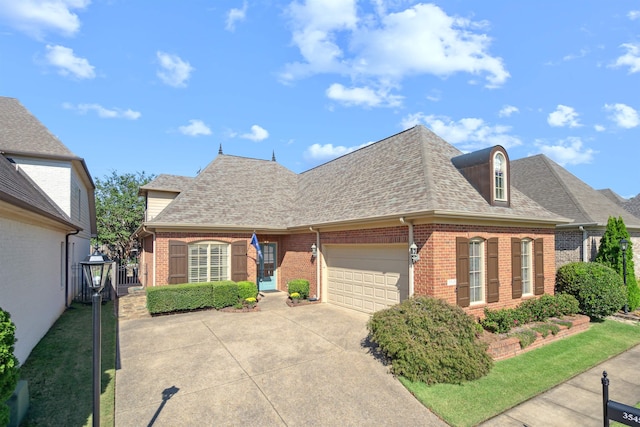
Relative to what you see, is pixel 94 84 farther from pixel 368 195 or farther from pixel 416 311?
pixel 416 311

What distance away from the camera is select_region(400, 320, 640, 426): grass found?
545 centimetres

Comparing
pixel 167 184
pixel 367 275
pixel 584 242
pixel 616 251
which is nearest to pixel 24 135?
pixel 167 184

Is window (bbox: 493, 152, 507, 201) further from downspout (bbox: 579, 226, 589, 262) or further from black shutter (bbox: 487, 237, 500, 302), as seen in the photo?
downspout (bbox: 579, 226, 589, 262)

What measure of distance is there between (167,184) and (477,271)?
50.4 feet

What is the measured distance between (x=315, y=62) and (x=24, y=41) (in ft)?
30.6

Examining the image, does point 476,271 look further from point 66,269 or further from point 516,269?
point 66,269

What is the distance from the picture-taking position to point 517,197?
38.5 ft

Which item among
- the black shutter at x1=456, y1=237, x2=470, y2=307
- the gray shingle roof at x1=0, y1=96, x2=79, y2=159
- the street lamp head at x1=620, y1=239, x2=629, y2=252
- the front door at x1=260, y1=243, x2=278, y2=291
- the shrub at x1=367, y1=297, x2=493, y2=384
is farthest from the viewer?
the front door at x1=260, y1=243, x2=278, y2=291

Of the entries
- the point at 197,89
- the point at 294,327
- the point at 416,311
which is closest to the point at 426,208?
the point at 416,311

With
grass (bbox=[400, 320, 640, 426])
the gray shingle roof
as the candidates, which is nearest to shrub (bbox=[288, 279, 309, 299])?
grass (bbox=[400, 320, 640, 426])

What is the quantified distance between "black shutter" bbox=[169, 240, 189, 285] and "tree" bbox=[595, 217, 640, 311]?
17.3 meters

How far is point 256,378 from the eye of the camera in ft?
20.9

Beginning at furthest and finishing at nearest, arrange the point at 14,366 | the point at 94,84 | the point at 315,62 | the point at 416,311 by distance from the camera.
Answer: the point at 315,62
the point at 94,84
the point at 416,311
the point at 14,366

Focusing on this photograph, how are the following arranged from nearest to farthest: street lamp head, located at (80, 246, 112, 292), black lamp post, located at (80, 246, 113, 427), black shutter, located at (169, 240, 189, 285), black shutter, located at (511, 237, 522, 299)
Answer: black lamp post, located at (80, 246, 113, 427), street lamp head, located at (80, 246, 112, 292), black shutter, located at (511, 237, 522, 299), black shutter, located at (169, 240, 189, 285)
